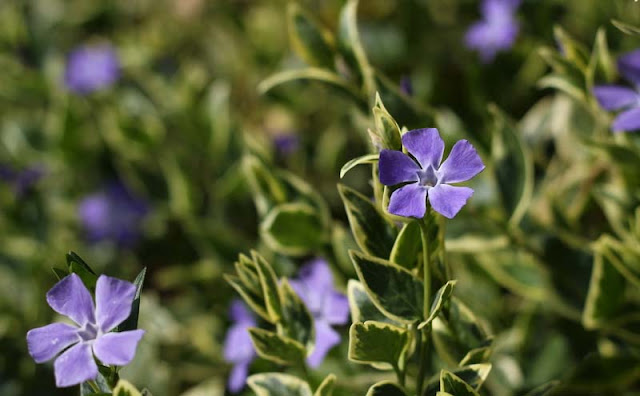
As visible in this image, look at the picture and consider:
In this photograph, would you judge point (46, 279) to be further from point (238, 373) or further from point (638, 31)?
point (638, 31)

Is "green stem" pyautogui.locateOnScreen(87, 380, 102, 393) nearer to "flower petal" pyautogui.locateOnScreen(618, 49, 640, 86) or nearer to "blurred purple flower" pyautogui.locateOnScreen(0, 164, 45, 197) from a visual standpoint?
"flower petal" pyautogui.locateOnScreen(618, 49, 640, 86)

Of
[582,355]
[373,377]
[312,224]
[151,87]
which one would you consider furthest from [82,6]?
[582,355]

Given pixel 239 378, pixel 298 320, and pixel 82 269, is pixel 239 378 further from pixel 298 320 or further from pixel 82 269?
pixel 82 269

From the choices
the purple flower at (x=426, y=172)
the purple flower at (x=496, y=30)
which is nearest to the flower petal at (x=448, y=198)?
the purple flower at (x=426, y=172)

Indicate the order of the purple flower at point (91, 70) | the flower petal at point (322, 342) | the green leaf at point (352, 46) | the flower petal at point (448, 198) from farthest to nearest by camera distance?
the purple flower at point (91, 70) < the green leaf at point (352, 46) < the flower petal at point (322, 342) < the flower petal at point (448, 198)

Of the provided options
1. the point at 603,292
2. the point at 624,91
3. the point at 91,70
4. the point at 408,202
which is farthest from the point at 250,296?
the point at 91,70

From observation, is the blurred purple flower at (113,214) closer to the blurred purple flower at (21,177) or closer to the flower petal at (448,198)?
the blurred purple flower at (21,177)

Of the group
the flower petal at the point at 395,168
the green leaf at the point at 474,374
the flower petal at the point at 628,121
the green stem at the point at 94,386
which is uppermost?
the flower petal at the point at 395,168
